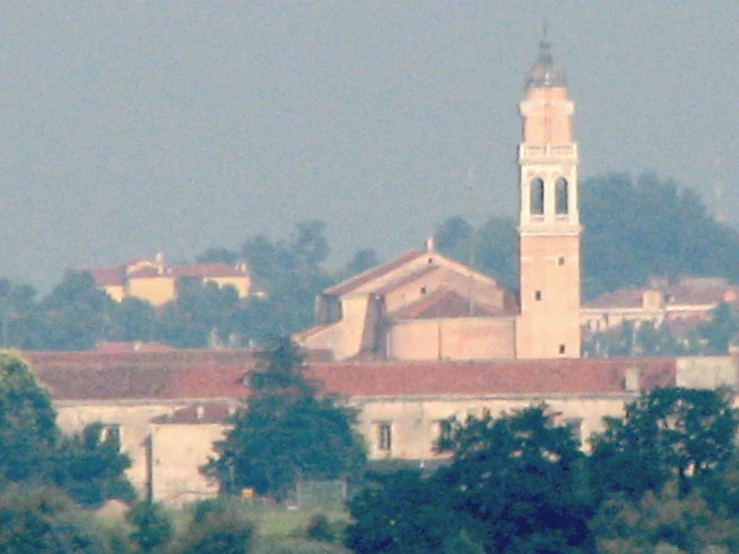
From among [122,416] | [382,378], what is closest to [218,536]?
[122,416]

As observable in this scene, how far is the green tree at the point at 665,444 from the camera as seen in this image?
38.8m

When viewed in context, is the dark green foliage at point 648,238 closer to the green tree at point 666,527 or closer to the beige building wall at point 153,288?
the beige building wall at point 153,288

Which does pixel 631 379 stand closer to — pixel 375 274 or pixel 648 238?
pixel 375 274

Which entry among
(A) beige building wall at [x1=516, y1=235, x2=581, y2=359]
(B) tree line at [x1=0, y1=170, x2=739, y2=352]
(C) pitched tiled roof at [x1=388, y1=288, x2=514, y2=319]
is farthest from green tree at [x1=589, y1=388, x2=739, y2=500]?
(B) tree line at [x1=0, y1=170, x2=739, y2=352]

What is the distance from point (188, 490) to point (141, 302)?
46.3 m

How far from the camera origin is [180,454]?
57.8 metres

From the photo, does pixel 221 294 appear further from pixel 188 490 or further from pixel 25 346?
pixel 188 490

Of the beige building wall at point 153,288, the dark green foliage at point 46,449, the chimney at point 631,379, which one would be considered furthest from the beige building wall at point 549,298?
the beige building wall at point 153,288

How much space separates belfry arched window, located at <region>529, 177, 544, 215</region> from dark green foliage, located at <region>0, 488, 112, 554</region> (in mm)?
30248

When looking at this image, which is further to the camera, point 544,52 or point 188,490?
point 544,52

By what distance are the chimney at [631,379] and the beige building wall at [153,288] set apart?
45656 millimetres

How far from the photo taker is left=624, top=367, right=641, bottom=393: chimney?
200 ft

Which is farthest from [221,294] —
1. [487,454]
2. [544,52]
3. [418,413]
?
[487,454]

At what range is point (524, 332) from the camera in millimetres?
67812
